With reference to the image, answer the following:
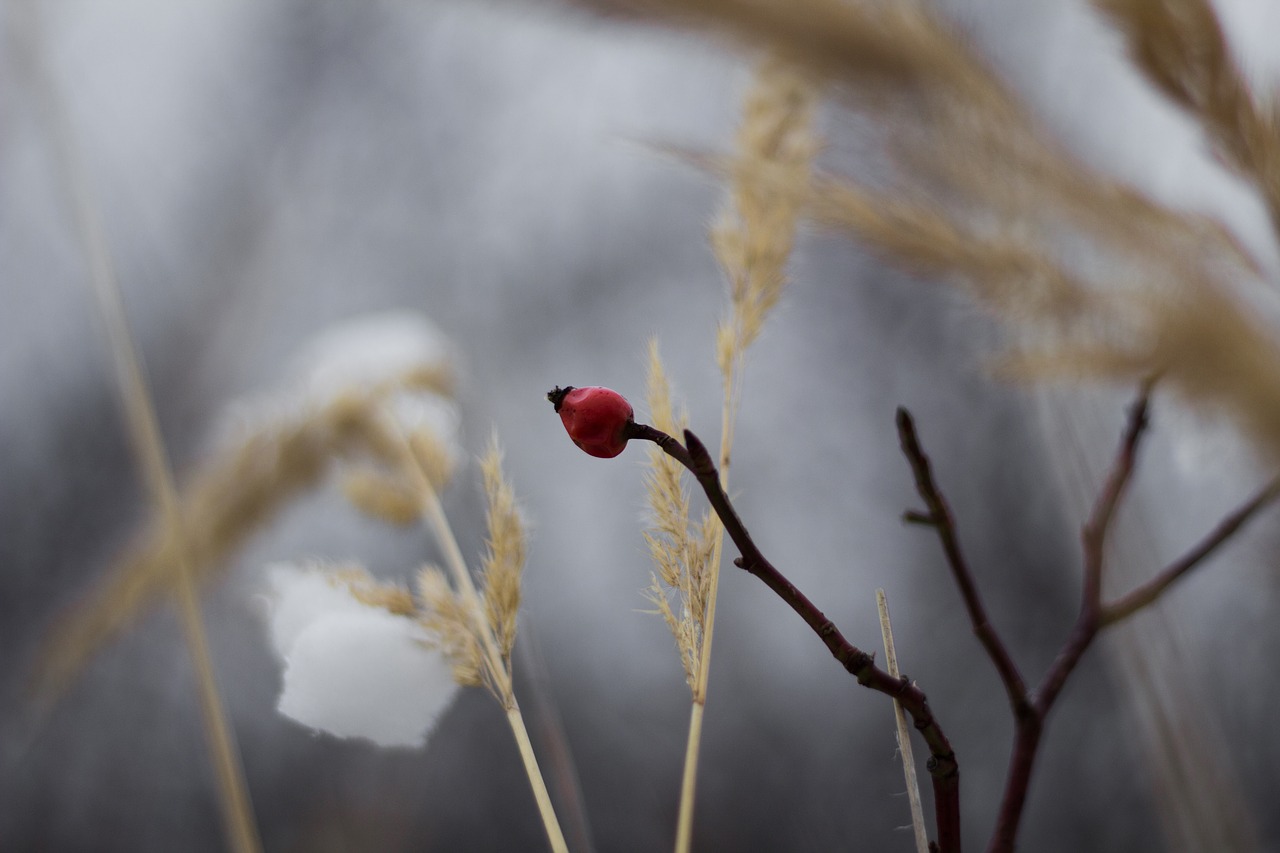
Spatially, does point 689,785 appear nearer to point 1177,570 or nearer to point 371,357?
point 1177,570

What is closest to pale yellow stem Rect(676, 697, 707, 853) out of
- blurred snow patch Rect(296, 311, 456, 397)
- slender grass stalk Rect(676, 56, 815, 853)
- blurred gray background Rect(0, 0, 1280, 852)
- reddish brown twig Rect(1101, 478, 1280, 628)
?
slender grass stalk Rect(676, 56, 815, 853)

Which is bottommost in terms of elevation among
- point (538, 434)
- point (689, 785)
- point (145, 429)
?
point (689, 785)

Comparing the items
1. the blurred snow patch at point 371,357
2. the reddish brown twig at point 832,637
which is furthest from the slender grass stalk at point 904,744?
the blurred snow patch at point 371,357

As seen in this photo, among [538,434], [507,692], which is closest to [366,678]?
[507,692]

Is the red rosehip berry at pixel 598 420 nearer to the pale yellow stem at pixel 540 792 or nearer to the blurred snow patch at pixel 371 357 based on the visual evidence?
the pale yellow stem at pixel 540 792

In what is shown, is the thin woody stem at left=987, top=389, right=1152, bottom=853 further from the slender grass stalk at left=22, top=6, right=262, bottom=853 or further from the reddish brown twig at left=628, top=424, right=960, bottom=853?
the slender grass stalk at left=22, top=6, right=262, bottom=853

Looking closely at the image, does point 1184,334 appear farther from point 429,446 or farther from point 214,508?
point 214,508

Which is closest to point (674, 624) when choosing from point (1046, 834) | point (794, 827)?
point (794, 827)
